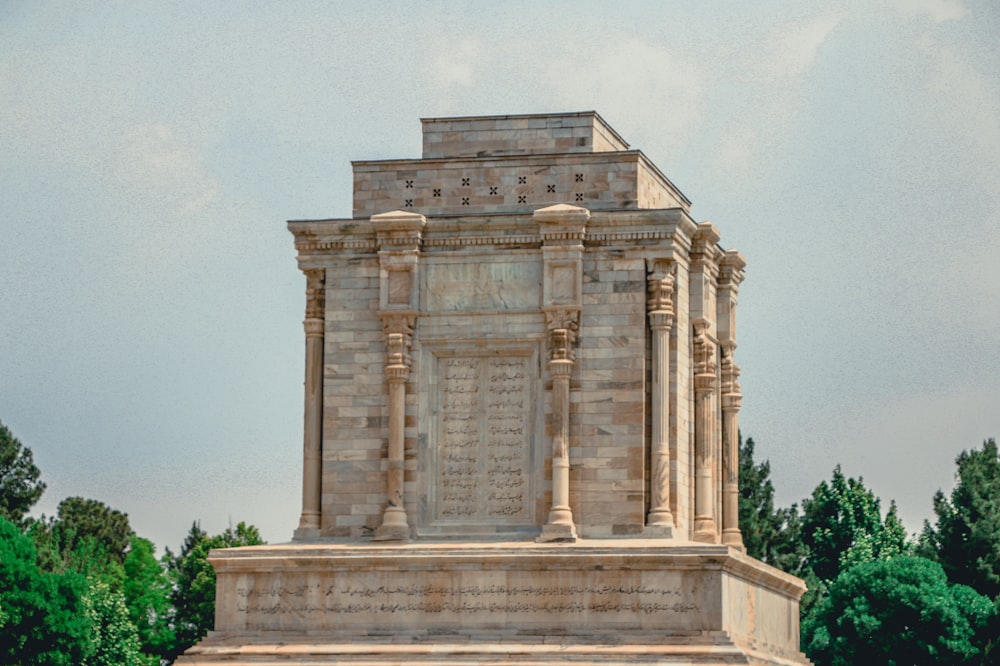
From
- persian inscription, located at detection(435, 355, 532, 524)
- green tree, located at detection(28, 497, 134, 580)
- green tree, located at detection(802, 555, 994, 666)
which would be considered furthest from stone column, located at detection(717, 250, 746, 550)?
green tree, located at detection(28, 497, 134, 580)

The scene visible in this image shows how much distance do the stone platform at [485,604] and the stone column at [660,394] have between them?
622 millimetres

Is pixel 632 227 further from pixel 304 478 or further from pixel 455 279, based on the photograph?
pixel 304 478

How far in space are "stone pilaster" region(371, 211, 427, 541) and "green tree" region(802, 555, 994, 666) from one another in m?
27.5

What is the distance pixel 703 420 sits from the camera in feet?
112

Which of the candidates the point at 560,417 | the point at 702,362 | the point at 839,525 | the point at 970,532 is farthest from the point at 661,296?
the point at 839,525

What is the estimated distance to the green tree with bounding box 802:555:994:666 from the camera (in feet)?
185

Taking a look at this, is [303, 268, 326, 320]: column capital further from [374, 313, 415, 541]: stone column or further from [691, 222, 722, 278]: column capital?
[691, 222, 722, 278]: column capital

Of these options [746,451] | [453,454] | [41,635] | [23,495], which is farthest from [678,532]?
[23,495]

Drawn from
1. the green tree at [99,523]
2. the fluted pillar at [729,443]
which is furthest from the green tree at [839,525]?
the fluted pillar at [729,443]

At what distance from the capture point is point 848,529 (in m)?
66.2

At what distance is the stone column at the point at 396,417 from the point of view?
31.9 m

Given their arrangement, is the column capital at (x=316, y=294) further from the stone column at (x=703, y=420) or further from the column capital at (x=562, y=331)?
the stone column at (x=703, y=420)

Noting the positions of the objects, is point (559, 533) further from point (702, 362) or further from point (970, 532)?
point (970, 532)

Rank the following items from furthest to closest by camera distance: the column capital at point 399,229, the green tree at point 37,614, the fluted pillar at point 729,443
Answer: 1. the green tree at point 37,614
2. the fluted pillar at point 729,443
3. the column capital at point 399,229
